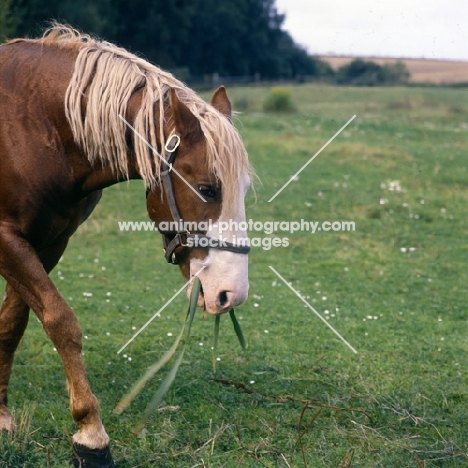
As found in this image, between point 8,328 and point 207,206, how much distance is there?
1.76 metres

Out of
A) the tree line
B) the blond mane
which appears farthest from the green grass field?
the tree line

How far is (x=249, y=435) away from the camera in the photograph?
410 cm

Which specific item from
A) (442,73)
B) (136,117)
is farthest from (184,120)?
(442,73)

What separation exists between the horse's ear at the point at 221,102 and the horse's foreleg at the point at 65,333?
124 cm

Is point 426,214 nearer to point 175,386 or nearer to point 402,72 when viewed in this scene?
point 402,72

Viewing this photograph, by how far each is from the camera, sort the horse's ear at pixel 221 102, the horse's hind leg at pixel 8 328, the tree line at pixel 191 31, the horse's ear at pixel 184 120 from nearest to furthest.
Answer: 1. the horse's ear at pixel 184 120
2. the horse's ear at pixel 221 102
3. the horse's hind leg at pixel 8 328
4. the tree line at pixel 191 31

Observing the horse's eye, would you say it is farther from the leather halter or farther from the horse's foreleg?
the horse's foreleg

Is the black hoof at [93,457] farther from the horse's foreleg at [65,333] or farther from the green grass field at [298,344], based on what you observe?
the green grass field at [298,344]

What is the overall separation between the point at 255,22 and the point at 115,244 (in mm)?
11299

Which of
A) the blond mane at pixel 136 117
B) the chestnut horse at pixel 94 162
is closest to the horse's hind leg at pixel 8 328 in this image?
the chestnut horse at pixel 94 162

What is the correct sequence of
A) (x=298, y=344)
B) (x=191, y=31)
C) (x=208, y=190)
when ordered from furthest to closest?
(x=191, y=31) < (x=298, y=344) < (x=208, y=190)

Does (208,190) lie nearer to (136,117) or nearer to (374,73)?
(136,117)

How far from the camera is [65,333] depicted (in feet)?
11.7

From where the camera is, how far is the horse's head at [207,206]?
3.44 metres
